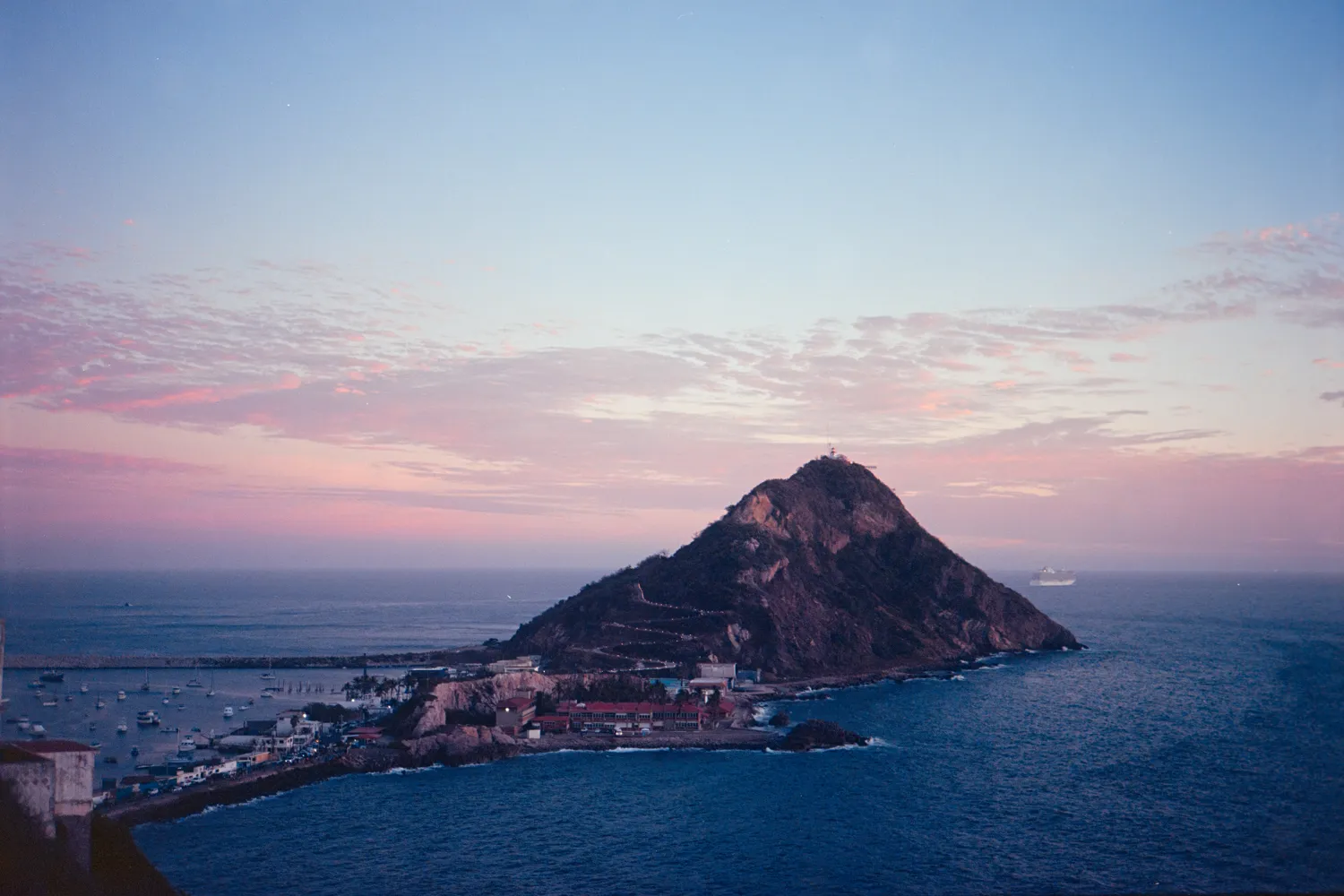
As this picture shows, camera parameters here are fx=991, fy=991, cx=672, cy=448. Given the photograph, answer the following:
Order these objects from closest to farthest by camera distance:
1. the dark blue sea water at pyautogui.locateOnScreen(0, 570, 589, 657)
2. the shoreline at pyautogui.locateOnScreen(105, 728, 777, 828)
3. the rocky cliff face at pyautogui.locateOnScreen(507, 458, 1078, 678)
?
the shoreline at pyautogui.locateOnScreen(105, 728, 777, 828) → the rocky cliff face at pyautogui.locateOnScreen(507, 458, 1078, 678) → the dark blue sea water at pyautogui.locateOnScreen(0, 570, 589, 657)

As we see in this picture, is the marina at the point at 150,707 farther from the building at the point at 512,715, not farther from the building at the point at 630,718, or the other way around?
the building at the point at 630,718

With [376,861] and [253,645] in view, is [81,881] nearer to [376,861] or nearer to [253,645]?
[376,861]

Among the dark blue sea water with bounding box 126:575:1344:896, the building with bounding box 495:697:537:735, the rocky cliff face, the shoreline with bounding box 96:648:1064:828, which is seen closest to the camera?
the dark blue sea water with bounding box 126:575:1344:896

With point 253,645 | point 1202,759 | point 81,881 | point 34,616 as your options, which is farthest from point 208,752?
point 34,616

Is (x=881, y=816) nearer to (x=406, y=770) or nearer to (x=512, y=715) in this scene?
(x=406, y=770)

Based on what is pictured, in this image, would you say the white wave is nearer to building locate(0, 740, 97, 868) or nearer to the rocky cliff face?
the rocky cliff face

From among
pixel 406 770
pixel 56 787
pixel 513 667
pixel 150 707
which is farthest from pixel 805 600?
pixel 56 787

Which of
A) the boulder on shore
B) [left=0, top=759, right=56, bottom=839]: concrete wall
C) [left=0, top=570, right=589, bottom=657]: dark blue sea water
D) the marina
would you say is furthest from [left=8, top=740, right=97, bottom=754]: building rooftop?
[left=0, top=570, right=589, bottom=657]: dark blue sea water
